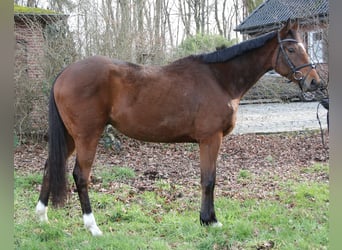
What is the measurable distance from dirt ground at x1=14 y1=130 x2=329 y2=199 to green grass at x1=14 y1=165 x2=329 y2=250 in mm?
440

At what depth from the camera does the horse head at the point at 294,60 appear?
371cm

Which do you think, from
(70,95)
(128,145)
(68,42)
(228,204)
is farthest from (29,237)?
(68,42)

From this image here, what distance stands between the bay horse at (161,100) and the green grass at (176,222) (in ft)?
0.80

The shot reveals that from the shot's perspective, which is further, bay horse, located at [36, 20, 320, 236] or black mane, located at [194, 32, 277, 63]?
black mane, located at [194, 32, 277, 63]

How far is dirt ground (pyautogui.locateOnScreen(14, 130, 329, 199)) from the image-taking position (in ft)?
19.1

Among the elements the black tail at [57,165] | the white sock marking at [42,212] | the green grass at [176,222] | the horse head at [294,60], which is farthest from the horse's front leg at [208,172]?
the white sock marking at [42,212]

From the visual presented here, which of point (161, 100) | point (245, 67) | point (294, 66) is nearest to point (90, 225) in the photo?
point (161, 100)

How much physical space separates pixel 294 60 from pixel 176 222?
6.72 ft

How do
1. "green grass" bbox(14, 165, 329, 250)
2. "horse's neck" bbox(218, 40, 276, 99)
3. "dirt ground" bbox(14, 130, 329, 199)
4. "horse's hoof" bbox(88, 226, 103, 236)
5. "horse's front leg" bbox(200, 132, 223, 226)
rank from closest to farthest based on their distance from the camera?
"green grass" bbox(14, 165, 329, 250), "horse's hoof" bbox(88, 226, 103, 236), "horse's front leg" bbox(200, 132, 223, 226), "horse's neck" bbox(218, 40, 276, 99), "dirt ground" bbox(14, 130, 329, 199)

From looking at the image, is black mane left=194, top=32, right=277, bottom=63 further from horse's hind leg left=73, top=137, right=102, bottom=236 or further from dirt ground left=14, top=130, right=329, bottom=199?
dirt ground left=14, top=130, right=329, bottom=199

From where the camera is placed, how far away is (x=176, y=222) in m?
3.95

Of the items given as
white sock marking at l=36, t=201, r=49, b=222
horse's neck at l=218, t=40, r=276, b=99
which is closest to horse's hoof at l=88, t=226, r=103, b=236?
white sock marking at l=36, t=201, r=49, b=222

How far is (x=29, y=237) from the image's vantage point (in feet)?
11.8

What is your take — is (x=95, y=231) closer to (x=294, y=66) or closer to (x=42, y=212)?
(x=42, y=212)
